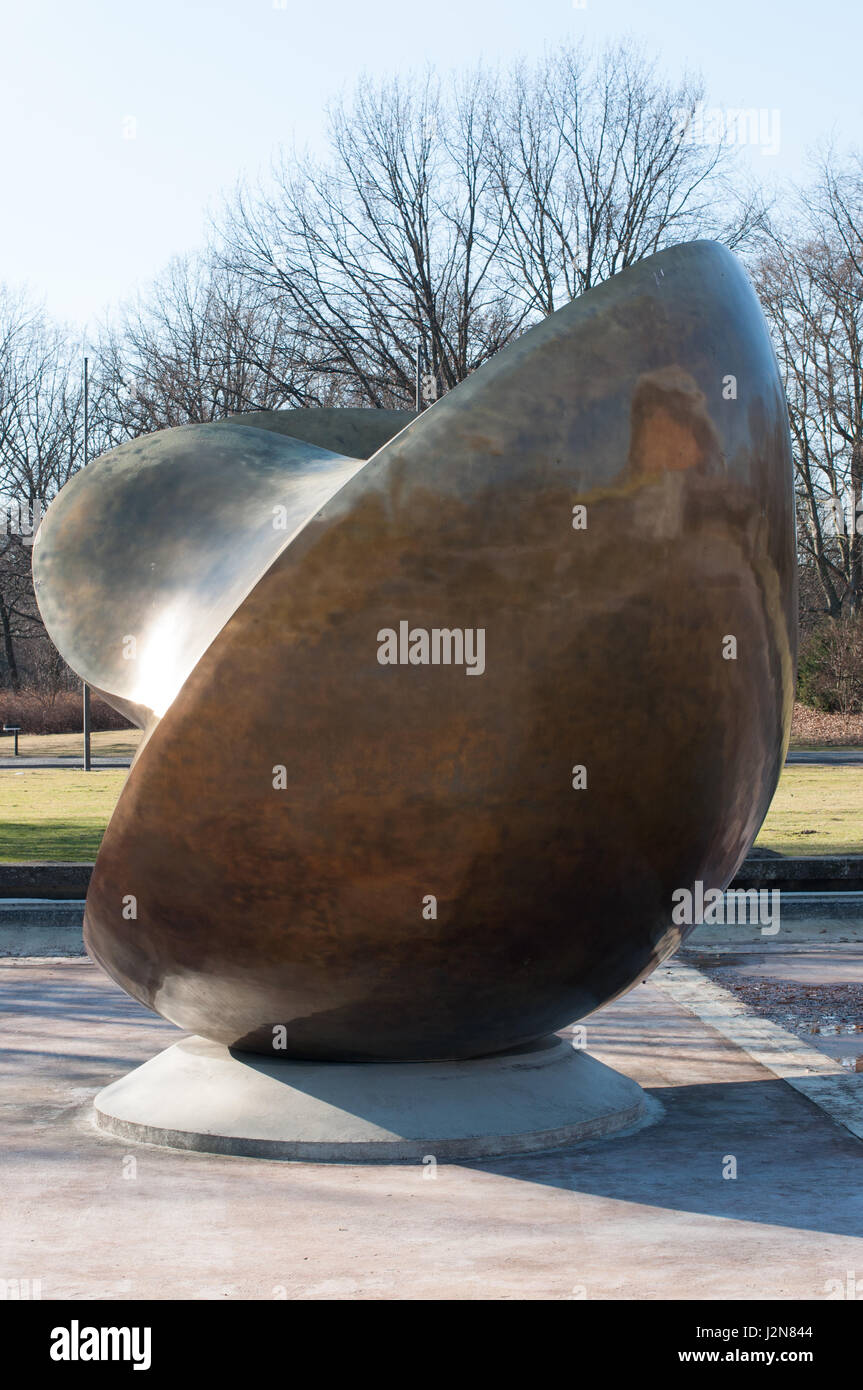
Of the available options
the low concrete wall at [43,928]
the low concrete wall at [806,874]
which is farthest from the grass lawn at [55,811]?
the low concrete wall at [806,874]

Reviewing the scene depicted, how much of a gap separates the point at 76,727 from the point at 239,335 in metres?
11.3

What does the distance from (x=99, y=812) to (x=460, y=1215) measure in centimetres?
1597

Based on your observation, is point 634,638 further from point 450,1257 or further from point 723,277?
point 450,1257

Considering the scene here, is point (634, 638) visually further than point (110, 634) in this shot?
No

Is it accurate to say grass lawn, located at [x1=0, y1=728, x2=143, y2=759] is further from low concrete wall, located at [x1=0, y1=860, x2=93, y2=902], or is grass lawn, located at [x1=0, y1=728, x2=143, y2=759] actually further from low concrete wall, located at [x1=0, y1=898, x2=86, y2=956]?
low concrete wall, located at [x1=0, y1=898, x2=86, y2=956]

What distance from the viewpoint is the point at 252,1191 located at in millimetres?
6000

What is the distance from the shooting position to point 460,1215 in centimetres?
566

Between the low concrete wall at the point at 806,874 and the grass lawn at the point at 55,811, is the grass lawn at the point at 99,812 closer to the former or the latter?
the grass lawn at the point at 55,811

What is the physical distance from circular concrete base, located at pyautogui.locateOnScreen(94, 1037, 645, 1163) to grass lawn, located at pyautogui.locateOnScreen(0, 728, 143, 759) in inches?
991

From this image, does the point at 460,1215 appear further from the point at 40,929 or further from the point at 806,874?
the point at 806,874

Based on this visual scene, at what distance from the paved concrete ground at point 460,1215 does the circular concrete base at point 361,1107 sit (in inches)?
4.6

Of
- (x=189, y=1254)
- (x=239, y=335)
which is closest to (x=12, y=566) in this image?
(x=239, y=335)

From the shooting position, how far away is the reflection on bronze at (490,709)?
235 inches

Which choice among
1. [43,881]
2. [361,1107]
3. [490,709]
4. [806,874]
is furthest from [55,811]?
[490,709]
